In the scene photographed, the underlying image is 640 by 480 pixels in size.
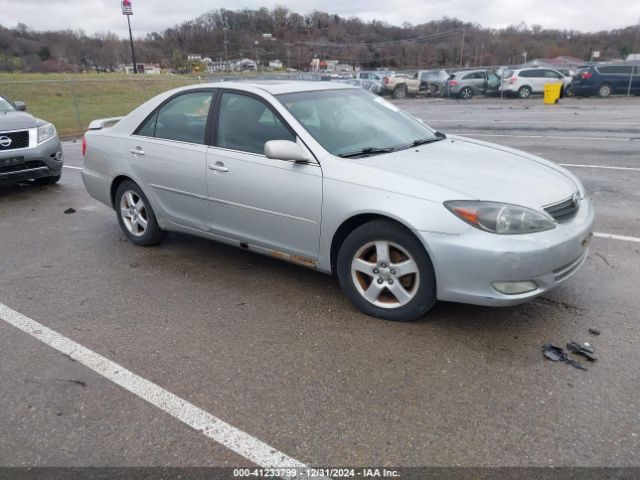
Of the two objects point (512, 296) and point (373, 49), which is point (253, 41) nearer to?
point (373, 49)

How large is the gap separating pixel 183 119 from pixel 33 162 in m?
4.29

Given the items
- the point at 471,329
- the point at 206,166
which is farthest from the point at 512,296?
the point at 206,166

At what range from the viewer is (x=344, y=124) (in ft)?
13.4

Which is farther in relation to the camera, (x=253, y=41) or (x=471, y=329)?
(x=253, y=41)

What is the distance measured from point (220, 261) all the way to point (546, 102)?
2129 cm

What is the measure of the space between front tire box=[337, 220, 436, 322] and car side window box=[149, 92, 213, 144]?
1765 millimetres

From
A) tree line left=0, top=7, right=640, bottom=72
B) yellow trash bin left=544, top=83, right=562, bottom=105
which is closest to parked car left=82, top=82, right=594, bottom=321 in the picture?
yellow trash bin left=544, top=83, right=562, bottom=105

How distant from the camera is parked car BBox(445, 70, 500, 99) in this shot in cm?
2661

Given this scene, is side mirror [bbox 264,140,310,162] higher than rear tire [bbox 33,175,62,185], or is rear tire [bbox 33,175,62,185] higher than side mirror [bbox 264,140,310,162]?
side mirror [bbox 264,140,310,162]

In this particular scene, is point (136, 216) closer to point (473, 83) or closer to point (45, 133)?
point (45, 133)

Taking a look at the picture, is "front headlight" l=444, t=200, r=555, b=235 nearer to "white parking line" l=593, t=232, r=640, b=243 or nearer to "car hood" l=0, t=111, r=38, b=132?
"white parking line" l=593, t=232, r=640, b=243

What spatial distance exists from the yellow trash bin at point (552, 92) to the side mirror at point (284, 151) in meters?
20.9

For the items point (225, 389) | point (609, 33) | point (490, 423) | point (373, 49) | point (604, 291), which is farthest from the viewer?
point (609, 33)

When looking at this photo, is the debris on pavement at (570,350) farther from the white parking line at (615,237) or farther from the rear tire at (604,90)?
the rear tire at (604,90)
